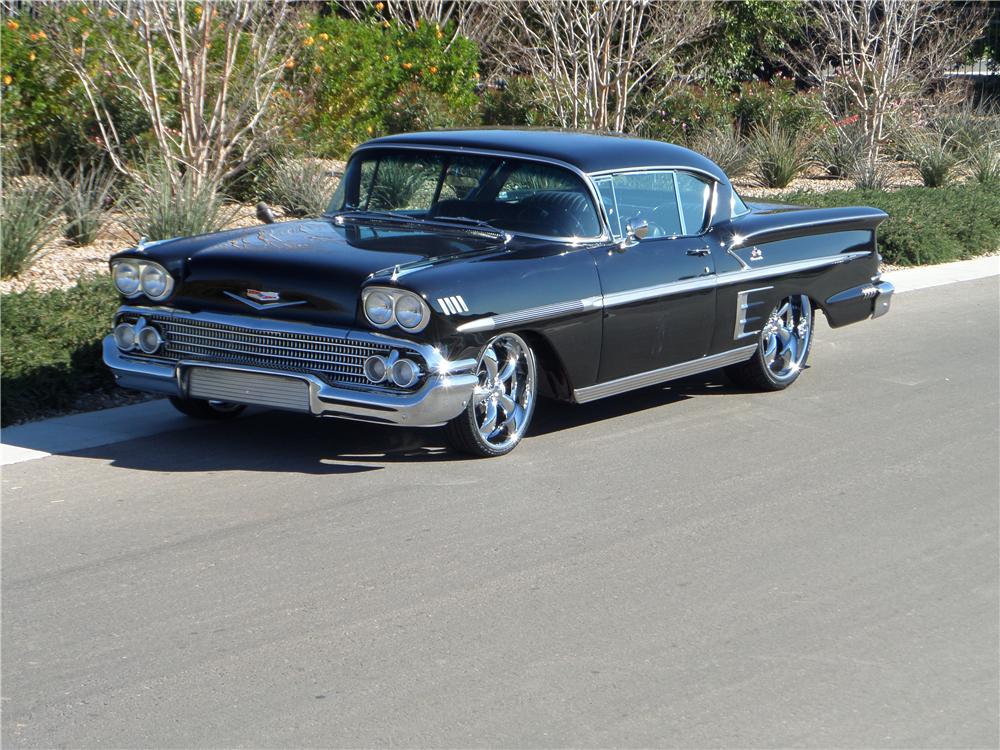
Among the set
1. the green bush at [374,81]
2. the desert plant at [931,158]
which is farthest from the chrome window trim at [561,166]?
the desert plant at [931,158]

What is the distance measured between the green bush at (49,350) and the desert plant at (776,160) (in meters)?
12.1

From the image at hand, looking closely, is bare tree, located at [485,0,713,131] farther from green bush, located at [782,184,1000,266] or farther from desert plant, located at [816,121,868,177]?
green bush, located at [782,184,1000,266]

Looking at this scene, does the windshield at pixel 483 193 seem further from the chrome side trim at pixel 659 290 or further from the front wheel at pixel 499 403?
the front wheel at pixel 499 403

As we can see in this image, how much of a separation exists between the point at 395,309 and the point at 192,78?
7.07m

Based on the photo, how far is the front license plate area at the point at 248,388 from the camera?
6199 mm

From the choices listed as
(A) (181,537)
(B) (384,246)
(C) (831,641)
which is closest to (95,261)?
(B) (384,246)

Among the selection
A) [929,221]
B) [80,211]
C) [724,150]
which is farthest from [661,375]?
[724,150]

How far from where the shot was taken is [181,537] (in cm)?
541

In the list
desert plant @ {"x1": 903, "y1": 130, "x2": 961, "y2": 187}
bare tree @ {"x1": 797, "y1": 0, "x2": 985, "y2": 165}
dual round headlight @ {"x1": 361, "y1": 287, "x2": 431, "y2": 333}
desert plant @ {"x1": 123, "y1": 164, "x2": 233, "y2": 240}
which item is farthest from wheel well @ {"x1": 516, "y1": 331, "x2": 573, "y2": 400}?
desert plant @ {"x1": 903, "y1": 130, "x2": 961, "y2": 187}

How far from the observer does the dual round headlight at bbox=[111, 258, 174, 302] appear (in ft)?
21.8

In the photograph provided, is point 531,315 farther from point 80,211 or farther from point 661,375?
point 80,211

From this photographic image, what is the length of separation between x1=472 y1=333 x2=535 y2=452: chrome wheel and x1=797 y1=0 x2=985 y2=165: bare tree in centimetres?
1346

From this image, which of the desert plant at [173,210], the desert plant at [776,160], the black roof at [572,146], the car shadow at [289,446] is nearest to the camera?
the car shadow at [289,446]

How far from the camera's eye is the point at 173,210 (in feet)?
34.7
